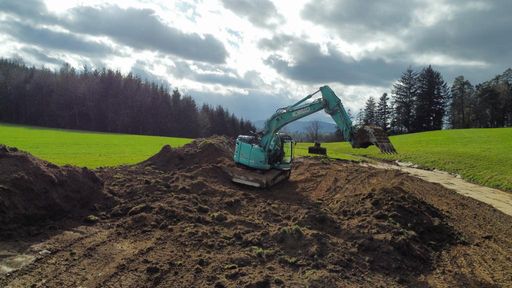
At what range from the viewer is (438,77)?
88.0 metres

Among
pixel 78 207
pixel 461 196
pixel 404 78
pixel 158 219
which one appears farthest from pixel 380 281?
pixel 404 78

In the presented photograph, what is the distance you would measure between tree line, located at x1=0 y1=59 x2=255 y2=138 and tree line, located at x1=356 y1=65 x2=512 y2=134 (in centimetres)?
4737

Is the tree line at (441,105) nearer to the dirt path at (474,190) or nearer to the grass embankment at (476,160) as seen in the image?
the grass embankment at (476,160)

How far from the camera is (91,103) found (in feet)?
266

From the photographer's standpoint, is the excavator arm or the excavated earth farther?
the excavator arm

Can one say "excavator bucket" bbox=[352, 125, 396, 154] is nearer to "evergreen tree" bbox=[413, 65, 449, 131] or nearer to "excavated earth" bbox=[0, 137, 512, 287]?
"excavated earth" bbox=[0, 137, 512, 287]

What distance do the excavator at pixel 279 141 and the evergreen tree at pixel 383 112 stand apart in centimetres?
8225

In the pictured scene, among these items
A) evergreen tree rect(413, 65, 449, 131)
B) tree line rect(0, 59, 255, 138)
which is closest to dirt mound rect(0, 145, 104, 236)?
tree line rect(0, 59, 255, 138)

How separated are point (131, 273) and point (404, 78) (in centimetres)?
9185

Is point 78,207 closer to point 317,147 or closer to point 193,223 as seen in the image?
point 193,223

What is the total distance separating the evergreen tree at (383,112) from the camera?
9488cm

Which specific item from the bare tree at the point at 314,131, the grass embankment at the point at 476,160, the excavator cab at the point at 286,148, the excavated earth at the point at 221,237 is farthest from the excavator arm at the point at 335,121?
the bare tree at the point at 314,131

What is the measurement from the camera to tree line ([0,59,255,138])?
7881 cm

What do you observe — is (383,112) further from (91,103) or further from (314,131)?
(91,103)
